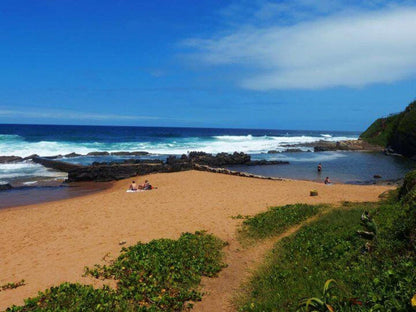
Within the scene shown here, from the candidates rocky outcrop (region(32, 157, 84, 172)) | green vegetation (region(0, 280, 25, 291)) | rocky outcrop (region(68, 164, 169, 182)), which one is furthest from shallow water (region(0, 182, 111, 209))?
green vegetation (region(0, 280, 25, 291))

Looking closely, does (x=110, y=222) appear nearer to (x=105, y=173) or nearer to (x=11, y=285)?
(x=11, y=285)

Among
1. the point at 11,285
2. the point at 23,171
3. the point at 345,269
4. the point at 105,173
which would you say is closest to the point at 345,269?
the point at 345,269

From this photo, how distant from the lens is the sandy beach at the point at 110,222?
809 centimetres

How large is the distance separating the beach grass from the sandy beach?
1228 millimetres

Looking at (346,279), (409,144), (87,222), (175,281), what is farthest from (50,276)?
(409,144)

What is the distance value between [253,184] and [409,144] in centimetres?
3205

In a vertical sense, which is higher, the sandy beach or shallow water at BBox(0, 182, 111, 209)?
the sandy beach

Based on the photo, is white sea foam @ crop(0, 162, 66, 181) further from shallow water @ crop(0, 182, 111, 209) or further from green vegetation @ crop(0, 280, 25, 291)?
green vegetation @ crop(0, 280, 25, 291)

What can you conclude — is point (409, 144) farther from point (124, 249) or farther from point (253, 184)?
point (124, 249)

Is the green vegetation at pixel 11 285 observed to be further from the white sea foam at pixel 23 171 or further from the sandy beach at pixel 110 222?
the white sea foam at pixel 23 171

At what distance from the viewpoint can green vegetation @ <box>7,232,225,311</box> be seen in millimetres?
5758

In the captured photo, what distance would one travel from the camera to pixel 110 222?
40.9ft

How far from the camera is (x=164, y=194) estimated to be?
A: 18234 millimetres

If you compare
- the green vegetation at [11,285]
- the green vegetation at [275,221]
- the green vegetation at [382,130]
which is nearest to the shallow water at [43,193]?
the green vegetation at [11,285]
